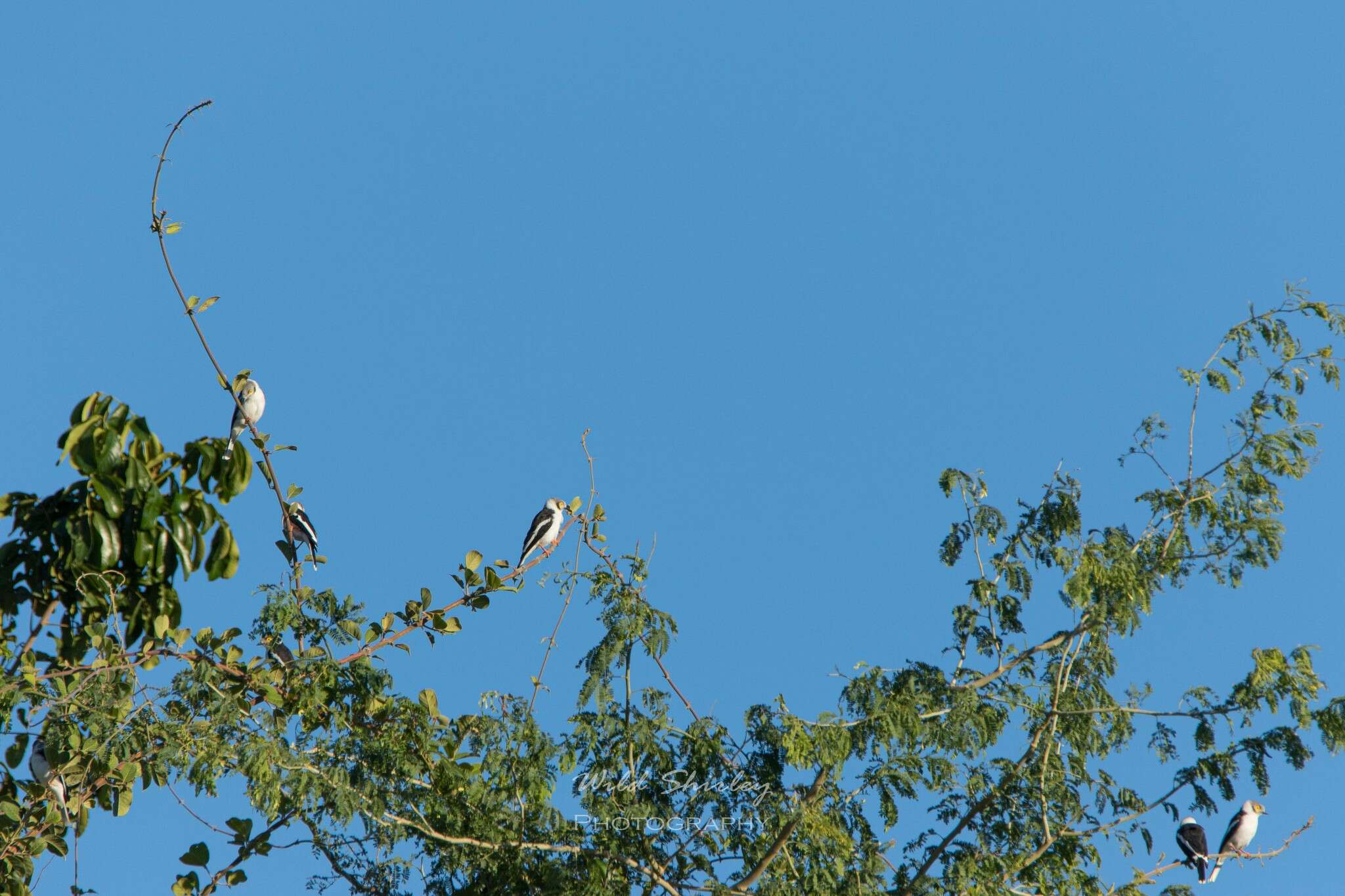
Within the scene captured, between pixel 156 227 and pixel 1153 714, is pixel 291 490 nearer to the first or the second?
pixel 156 227

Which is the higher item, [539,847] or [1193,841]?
[1193,841]

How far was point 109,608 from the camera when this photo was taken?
18.7ft

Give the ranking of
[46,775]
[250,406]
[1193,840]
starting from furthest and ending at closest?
[250,406], [1193,840], [46,775]

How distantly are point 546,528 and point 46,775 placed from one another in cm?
597

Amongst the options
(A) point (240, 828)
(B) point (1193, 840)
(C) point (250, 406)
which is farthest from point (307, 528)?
(B) point (1193, 840)

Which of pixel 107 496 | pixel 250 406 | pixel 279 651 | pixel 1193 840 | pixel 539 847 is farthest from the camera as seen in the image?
pixel 250 406

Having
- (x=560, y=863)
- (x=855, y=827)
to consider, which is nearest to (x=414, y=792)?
(x=560, y=863)

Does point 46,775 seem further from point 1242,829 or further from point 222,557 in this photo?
point 1242,829

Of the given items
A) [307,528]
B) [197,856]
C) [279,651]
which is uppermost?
[307,528]

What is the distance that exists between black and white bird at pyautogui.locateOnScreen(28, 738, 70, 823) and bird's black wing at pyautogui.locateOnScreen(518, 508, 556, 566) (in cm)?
511

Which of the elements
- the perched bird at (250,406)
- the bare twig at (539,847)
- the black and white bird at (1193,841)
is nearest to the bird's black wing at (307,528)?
the perched bird at (250,406)

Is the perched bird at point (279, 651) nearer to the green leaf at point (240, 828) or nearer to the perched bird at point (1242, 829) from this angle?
the green leaf at point (240, 828)

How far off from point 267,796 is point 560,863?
1417 mm

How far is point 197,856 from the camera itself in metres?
5.85
